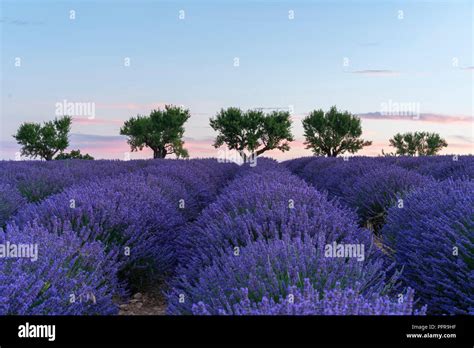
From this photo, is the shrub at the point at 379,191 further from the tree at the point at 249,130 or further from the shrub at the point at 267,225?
the tree at the point at 249,130

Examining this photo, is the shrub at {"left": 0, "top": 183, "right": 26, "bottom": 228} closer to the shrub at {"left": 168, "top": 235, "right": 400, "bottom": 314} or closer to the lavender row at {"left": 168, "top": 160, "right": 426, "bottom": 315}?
the lavender row at {"left": 168, "top": 160, "right": 426, "bottom": 315}

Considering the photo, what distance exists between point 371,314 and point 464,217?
1.84m

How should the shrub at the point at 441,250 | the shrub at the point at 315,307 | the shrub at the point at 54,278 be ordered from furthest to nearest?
the shrub at the point at 441,250 < the shrub at the point at 54,278 < the shrub at the point at 315,307

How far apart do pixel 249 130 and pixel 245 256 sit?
1455 inches

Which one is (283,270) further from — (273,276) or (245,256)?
(245,256)

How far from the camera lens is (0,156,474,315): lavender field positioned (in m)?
2.51

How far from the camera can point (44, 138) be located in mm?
40281

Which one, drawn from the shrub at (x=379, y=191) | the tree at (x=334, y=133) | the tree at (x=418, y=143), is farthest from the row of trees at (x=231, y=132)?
the shrub at (x=379, y=191)

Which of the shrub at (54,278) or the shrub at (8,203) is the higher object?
the shrub at (8,203)

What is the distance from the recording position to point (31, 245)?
3.46 meters

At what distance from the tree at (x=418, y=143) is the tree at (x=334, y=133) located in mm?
9489

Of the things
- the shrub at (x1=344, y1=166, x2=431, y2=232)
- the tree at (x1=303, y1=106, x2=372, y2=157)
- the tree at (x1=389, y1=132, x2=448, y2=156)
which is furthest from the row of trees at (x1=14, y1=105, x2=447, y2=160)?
the shrub at (x1=344, y1=166, x2=431, y2=232)

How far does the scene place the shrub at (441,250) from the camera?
322cm
